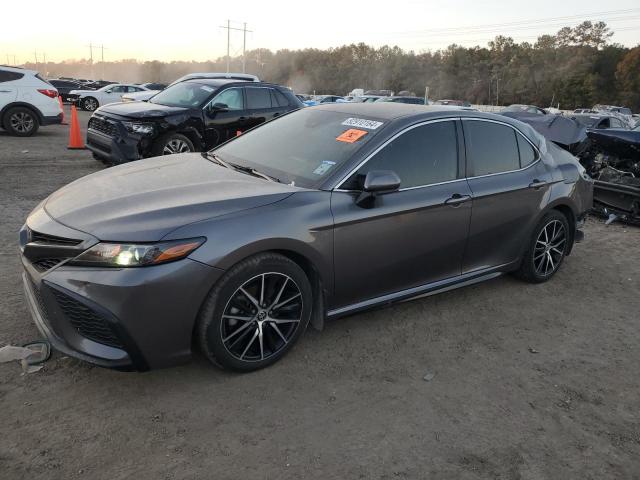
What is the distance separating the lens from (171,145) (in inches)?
344

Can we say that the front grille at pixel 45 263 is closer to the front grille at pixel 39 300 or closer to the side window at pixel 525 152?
the front grille at pixel 39 300

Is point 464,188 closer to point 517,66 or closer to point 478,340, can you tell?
point 478,340

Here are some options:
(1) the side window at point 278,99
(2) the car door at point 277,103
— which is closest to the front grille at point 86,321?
(2) the car door at point 277,103

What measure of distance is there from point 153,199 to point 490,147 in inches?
109

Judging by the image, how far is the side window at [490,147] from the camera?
4.24m

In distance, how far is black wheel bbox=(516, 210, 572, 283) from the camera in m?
4.83

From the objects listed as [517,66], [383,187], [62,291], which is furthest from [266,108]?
[517,66]

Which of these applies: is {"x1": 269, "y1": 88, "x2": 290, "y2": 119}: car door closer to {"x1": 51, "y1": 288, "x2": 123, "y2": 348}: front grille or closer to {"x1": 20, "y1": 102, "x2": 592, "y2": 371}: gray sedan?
{"x1": 20, "y1": 102, "x2": 592, "y2": 371}: gray sedan

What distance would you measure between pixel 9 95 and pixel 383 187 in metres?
12.4

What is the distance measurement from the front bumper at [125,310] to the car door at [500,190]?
2277 mm

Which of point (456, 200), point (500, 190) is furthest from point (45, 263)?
point (500, 190)

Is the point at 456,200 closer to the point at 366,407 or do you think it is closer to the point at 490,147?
the point at 490,147

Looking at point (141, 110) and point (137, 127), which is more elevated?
point (141, 110)

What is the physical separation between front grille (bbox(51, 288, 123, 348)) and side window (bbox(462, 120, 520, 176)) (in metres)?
2.90
